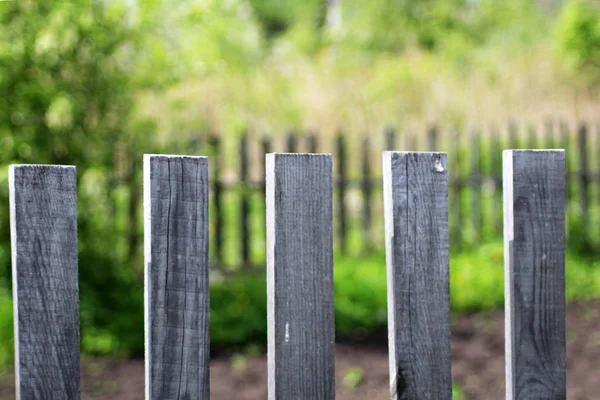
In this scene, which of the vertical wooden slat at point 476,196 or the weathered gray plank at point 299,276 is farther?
the vertical wooden slat at point 476,196

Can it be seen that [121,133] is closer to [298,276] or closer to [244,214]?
[244,214]

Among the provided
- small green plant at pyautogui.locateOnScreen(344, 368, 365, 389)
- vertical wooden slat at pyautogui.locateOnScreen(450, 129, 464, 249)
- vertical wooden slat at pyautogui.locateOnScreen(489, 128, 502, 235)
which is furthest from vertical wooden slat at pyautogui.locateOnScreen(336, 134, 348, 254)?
small green plant at pyautogui.locateOnScreen(344, 368, 365, 389)

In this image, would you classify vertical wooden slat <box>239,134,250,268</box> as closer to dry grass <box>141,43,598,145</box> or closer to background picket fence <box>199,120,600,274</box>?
background picket fence <box>199,120,600,274</box>

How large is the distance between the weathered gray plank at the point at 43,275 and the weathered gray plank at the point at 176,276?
5.7 inches

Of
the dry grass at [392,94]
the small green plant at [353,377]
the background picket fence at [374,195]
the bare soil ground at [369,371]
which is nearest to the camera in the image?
the bare soil ground at [369,371]

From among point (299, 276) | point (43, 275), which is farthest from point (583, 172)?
point (43, 275)

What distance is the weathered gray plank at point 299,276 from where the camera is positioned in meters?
1.28

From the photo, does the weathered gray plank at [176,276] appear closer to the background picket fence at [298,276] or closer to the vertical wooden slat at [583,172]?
the background picket fence at [298,276]

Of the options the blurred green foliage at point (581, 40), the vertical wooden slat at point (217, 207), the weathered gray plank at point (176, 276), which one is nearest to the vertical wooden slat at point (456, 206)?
the vertical wooden slat at point (217, 207)

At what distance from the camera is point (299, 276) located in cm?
129

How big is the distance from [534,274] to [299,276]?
46 cm

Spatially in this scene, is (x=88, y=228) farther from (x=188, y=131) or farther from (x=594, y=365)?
(x=594, y=365)

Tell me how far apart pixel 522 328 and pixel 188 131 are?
4.18m

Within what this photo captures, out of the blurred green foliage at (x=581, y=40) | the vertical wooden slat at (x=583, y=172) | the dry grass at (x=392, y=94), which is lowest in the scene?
the vertical wooden slat at (x=583, y=172)
